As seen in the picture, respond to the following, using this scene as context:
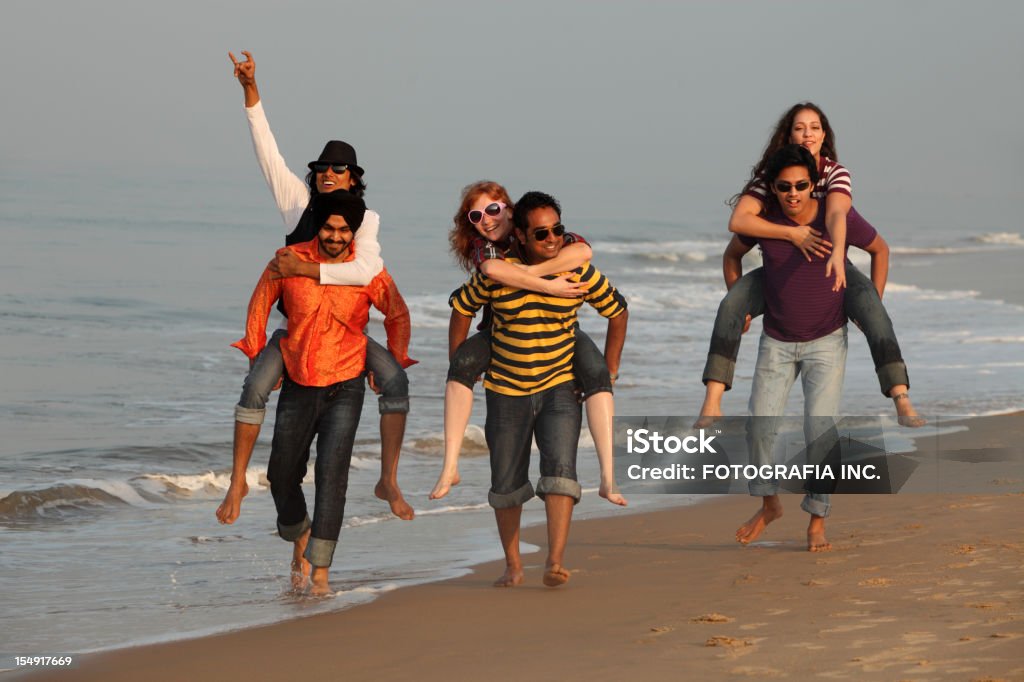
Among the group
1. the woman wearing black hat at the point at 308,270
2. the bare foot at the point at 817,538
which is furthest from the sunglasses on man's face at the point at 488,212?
the bare foot at the point at 817,538

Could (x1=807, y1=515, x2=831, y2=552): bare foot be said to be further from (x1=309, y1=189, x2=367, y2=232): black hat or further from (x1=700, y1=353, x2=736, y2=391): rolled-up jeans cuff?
(x1=309, y1=189, x2=367, y2=232): black hat

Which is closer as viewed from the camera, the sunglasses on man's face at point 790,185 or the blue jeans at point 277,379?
the blue jeans at point 277,379

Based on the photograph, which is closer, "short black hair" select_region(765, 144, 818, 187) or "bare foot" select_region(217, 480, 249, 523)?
"bare foot" select_region(217, 480, 249, 523)

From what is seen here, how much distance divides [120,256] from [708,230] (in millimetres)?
29892

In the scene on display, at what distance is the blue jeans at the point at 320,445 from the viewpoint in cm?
608

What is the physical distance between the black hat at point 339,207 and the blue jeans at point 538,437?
919mm

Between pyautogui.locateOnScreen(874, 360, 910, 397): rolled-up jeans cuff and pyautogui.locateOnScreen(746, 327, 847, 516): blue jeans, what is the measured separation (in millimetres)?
190

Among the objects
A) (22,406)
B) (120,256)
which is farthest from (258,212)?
(22,406)

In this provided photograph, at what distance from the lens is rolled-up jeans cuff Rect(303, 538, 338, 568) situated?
245 inches

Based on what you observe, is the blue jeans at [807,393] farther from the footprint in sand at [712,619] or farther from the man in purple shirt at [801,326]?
the footprint in sand at [712,619]

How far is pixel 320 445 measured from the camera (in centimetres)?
616

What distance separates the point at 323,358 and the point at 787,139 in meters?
2.38

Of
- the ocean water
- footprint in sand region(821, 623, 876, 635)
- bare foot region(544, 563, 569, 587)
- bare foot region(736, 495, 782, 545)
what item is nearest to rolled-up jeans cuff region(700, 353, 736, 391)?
bare foot region(736, 495, 782, 545)

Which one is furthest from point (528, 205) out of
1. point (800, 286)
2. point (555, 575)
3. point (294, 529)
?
point (294, 529)
